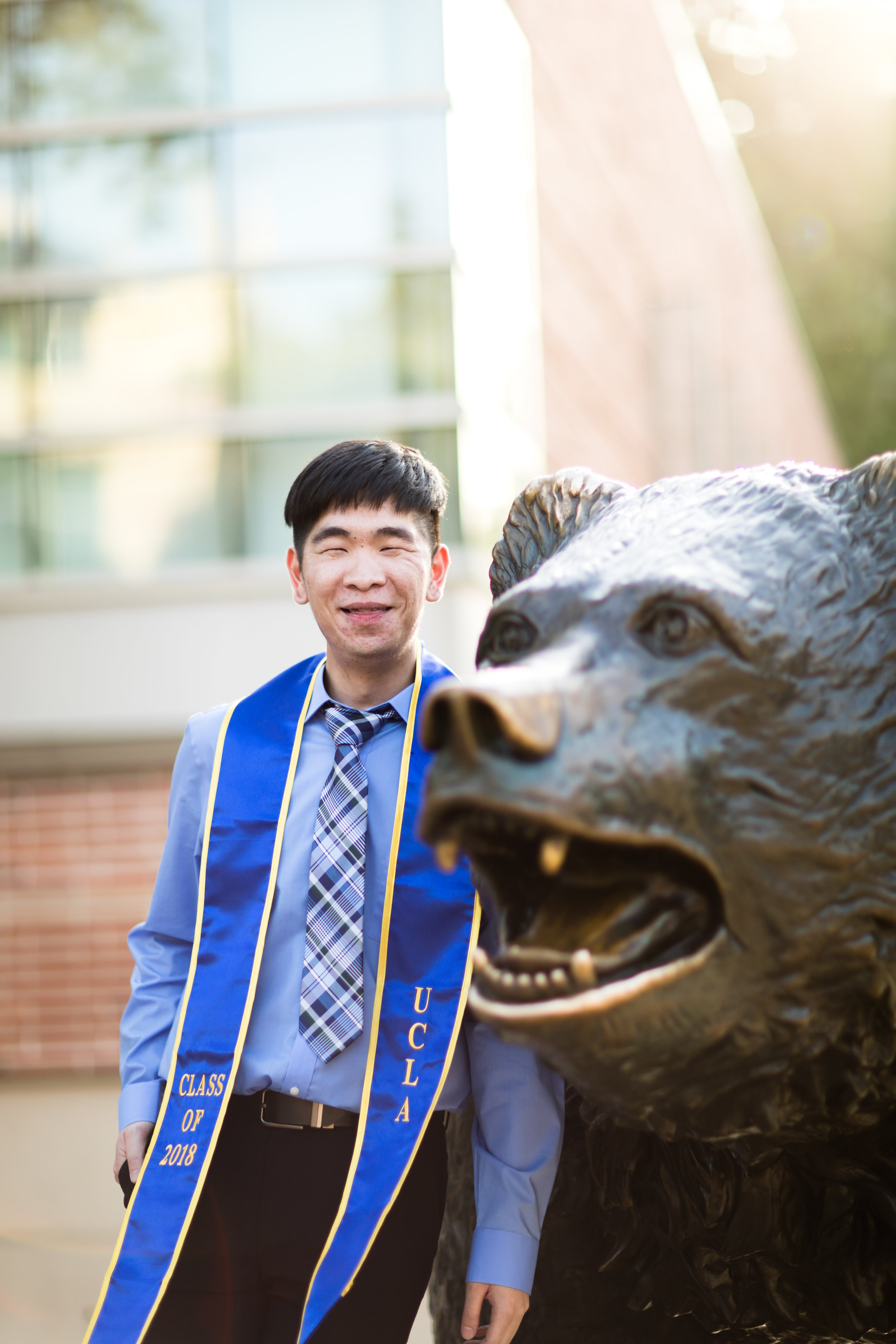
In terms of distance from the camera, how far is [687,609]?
124cm

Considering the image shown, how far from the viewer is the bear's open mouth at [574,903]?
1150 mm

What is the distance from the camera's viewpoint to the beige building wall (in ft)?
40.2

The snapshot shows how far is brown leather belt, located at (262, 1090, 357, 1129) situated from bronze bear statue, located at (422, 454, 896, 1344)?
0.71m

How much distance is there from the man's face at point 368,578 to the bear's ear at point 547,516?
455mm

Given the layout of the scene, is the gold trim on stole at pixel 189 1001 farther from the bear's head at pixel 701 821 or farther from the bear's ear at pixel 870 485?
the bear's ear at pixel 870 485

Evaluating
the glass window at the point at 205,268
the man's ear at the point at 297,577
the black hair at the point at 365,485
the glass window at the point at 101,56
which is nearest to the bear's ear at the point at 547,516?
the black hair at the point at 365,485

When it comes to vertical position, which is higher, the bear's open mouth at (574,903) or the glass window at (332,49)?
the glass window at (332,49)

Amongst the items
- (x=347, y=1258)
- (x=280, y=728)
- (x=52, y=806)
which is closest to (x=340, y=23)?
(x=52, y=806)

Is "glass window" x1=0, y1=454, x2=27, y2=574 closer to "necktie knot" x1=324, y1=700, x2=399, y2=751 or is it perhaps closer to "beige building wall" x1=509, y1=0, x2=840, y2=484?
"beige building wall" x1=509, y1=0, x2=840, y2=484

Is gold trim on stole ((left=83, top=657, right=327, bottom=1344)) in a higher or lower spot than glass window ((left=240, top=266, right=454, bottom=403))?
lower

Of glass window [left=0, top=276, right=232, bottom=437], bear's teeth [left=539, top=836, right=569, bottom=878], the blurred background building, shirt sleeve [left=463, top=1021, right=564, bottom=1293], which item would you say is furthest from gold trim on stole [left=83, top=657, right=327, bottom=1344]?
glass window [left=0, top=276, right=232, bottom=437]

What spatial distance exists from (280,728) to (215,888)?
0.26 meters

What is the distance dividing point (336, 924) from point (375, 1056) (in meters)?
0.18

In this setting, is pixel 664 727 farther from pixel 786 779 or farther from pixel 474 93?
pixel 474 93
